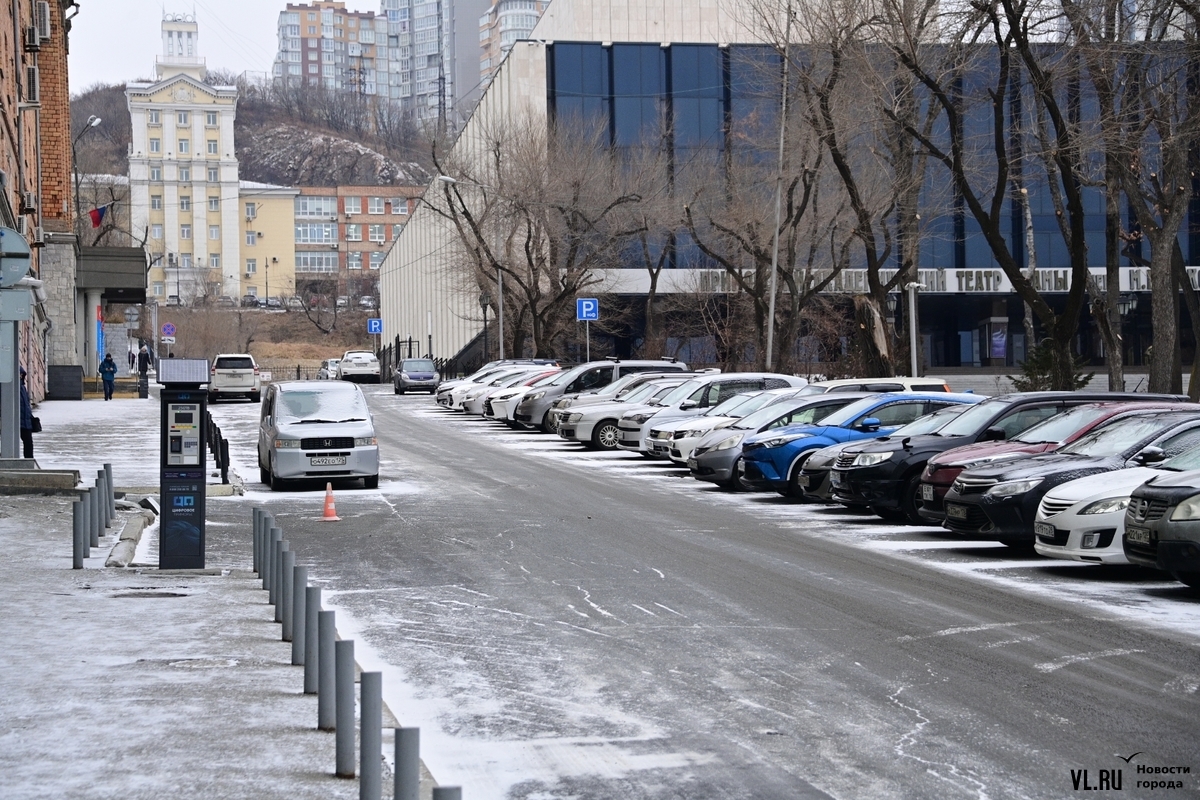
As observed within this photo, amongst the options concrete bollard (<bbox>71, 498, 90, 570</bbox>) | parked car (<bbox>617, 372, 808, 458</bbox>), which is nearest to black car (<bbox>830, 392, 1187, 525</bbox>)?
concrete bollard (<bbox>71, 498, 90, 570</bbox>)

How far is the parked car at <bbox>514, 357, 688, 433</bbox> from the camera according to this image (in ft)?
123

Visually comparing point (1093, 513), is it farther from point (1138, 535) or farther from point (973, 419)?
point (973, 419)

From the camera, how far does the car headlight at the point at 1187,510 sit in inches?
454

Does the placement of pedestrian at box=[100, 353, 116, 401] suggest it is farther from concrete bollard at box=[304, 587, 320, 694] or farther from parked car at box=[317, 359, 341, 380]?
concrete bollard at box=[304, 587, 320, 694]

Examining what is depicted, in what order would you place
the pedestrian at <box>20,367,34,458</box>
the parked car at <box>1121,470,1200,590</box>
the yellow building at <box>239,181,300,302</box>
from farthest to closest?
1. the yellow building at <box>239,181,300,302</box>
2. the pedestrian at <box>20,367,34,458</box>
3. the parked car at <box>1121,470,1200,590</box>

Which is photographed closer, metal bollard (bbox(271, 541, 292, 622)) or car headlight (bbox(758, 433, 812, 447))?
metal bollard (bbox(271, 541, 292, 622))

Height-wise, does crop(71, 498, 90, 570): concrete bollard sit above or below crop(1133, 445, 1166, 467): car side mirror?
below

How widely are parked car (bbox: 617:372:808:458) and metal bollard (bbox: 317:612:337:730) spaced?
21057 mm

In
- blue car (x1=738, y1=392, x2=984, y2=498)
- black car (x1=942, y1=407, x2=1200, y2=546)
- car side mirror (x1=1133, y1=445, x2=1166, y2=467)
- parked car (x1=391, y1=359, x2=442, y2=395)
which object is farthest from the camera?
parked car (x1=391, y1=359, x2=442, y2=395)

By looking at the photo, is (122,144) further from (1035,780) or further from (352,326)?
(1035,780)

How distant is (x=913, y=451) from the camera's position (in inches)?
702

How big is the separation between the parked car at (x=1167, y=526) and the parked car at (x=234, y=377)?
4064 cm

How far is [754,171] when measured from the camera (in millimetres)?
49812

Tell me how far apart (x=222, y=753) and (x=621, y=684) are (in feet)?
8.50
